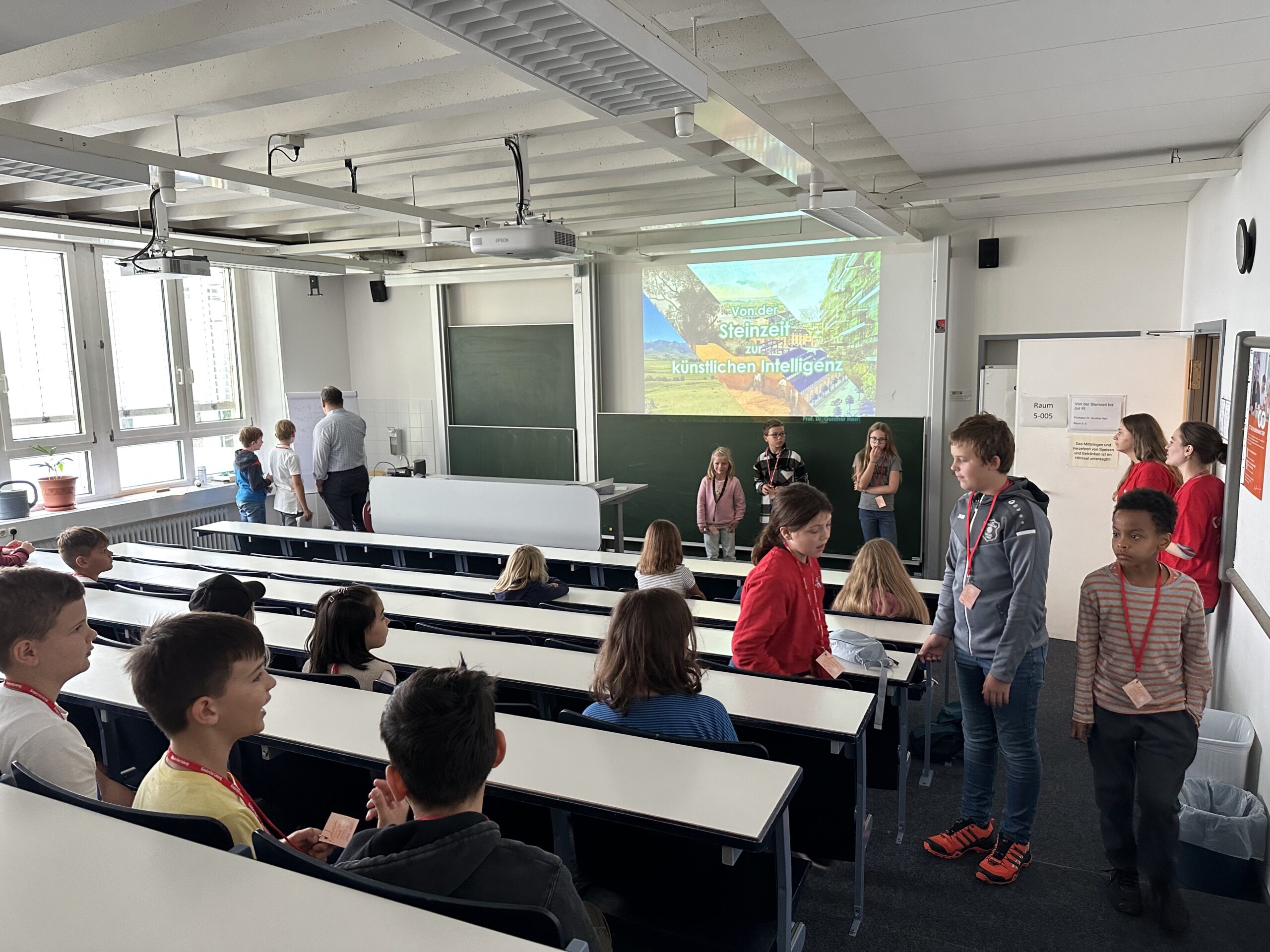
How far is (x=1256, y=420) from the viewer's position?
3303mm

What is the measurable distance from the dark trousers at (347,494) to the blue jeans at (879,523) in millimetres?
4270

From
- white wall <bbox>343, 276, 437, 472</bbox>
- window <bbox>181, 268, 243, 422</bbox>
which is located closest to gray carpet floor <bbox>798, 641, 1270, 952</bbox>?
white wall <bbox>343, 276, 437, 472</bbox>

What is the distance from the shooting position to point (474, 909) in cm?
137

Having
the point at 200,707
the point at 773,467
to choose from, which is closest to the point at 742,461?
the point at 773,467

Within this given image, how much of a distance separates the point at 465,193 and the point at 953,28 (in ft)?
14.2

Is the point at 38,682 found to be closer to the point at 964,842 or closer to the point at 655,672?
the point at 655,672

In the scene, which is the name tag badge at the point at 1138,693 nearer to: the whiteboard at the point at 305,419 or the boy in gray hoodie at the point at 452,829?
the boy in gray hoodie at the point at 452,829

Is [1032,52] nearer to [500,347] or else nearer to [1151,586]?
[1151,586]

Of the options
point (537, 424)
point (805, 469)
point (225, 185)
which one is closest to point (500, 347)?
point (537, 424)

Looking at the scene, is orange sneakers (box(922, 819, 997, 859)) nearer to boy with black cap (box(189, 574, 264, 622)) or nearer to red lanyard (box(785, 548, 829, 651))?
red lanyard (box(785, 548, 829, 651))

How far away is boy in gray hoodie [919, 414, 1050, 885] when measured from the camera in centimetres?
265

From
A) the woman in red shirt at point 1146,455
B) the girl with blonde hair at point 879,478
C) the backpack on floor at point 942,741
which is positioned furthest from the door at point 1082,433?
the backpack on floor at point 942,741

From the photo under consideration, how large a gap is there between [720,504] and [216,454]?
561cm

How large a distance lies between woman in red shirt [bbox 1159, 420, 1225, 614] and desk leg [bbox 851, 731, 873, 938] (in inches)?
88.7
